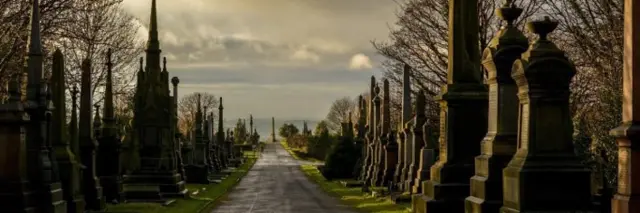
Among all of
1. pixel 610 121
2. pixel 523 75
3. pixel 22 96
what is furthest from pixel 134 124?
pixel 523 75

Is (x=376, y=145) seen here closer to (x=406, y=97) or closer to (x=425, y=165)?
(x=406, y=97)

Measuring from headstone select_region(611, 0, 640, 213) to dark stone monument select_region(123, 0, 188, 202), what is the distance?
71.1 feet

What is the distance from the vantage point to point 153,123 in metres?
31.4

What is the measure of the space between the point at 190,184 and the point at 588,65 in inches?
791

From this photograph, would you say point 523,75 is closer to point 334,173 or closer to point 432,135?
point 432,135

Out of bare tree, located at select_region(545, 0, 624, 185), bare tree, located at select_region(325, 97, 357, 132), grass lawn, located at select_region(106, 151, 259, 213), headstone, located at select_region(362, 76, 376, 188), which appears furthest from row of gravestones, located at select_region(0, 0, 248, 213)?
bare tree, located at select_region(325, 97, 357, 132)

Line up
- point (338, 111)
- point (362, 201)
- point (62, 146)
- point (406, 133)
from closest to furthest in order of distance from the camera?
point (62, 146), point (362, 201), point (406, 133), point (338, 111)

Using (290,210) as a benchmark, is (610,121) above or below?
above

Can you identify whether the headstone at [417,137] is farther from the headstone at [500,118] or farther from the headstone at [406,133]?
the headstone at [500,118]

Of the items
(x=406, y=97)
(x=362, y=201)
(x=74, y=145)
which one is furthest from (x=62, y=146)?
(x=406, y=97)

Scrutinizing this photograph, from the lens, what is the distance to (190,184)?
42875mm

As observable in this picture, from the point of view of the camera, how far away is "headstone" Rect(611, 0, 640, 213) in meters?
10.6

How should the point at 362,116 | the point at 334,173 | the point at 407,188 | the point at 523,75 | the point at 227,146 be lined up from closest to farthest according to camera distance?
the point at 523,75
the point at 407,188
the point at 334,173
the point at 362,116
the point at 227,146

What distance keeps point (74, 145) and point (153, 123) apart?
9.45 m
